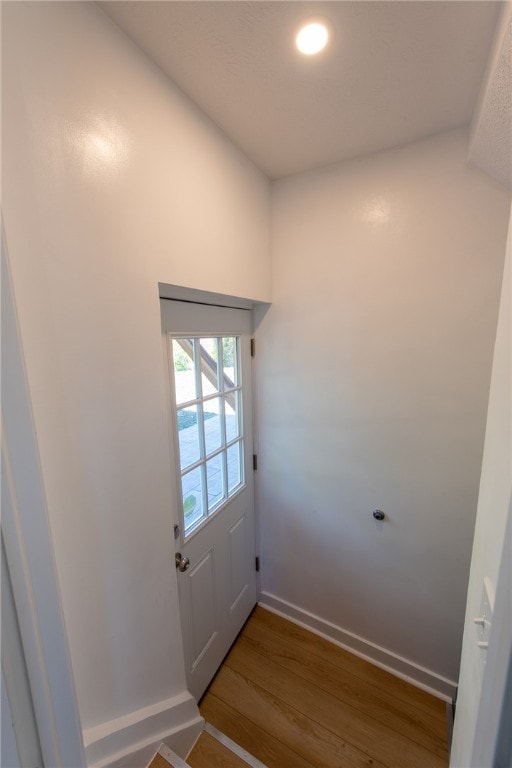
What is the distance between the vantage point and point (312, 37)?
2.85 ft

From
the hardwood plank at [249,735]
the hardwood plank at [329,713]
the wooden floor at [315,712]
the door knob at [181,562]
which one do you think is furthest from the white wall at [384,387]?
the door knob at [181,562]

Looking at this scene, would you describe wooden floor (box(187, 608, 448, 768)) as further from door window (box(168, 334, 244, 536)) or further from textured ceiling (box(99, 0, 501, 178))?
textured ceiling (box(99, 0, 501, 178))

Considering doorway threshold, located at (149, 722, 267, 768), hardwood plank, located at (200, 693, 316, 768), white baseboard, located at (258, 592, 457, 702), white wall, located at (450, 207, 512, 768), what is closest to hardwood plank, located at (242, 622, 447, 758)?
white baseboard, located at (258, 592, 457, 702)

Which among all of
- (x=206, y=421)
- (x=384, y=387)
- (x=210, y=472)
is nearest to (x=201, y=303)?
(x=206, y=421)

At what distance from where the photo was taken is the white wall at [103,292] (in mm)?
688

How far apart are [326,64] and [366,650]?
9.15 feet

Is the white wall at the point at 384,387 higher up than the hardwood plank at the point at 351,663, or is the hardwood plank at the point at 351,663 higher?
the white wall at the point at 384,387

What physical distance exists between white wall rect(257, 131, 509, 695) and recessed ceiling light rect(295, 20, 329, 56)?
65 cm

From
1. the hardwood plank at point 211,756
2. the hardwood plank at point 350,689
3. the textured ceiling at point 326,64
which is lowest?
the hardwood plank at point 350,689

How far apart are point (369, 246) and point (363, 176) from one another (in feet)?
1.09

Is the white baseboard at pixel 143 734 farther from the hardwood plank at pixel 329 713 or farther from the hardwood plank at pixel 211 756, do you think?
the hardwood plank at pixel 329 713

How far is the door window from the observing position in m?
1.35

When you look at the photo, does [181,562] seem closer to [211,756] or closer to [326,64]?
[211,756]

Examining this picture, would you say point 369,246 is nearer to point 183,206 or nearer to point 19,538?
point 183,206
